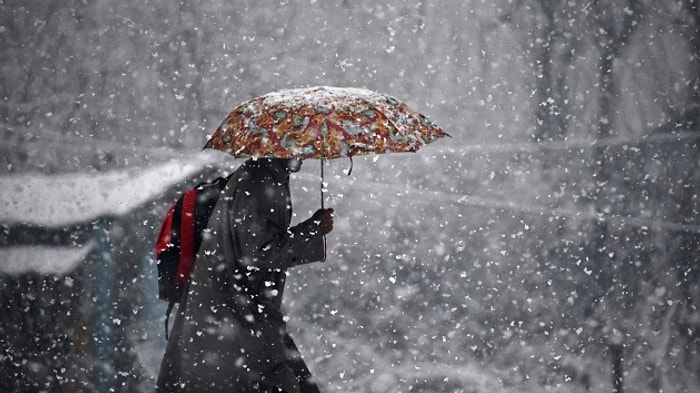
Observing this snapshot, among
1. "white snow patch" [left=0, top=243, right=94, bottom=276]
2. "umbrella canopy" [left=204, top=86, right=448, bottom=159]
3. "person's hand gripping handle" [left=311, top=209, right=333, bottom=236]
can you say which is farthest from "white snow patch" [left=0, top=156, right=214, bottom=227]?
"person's hand gripping handle" [left=311, top=209, right=333, bottom=236]

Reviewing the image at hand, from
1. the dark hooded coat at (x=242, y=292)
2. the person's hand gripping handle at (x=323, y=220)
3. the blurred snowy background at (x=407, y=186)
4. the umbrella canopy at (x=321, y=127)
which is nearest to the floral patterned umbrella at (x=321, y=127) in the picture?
the umbrella canopy at (x=321, y=127)

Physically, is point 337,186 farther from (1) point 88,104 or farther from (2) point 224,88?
(1) point 88,104

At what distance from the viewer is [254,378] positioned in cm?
299

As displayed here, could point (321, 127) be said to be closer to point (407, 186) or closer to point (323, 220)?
point (323, 220)

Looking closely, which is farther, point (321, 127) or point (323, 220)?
point (323, 220)

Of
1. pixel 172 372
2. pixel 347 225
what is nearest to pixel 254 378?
pixel 172 372

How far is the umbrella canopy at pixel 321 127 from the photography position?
281 centimetres

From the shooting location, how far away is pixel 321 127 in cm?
286

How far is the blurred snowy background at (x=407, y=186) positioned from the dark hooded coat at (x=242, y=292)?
7.29ft

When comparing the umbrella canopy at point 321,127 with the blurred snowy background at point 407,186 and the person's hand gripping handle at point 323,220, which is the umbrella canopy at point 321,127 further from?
the blurred snowy background at point 407,186

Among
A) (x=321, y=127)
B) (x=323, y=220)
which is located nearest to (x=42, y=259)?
(x=323, y=220)

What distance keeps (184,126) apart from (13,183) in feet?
3.40

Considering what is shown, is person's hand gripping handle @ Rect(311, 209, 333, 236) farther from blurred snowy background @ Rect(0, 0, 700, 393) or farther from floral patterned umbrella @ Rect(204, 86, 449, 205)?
blurred snowy background @ Rect(0, 0, 700, 393)

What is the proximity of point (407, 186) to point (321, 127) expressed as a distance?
2.51 metres
